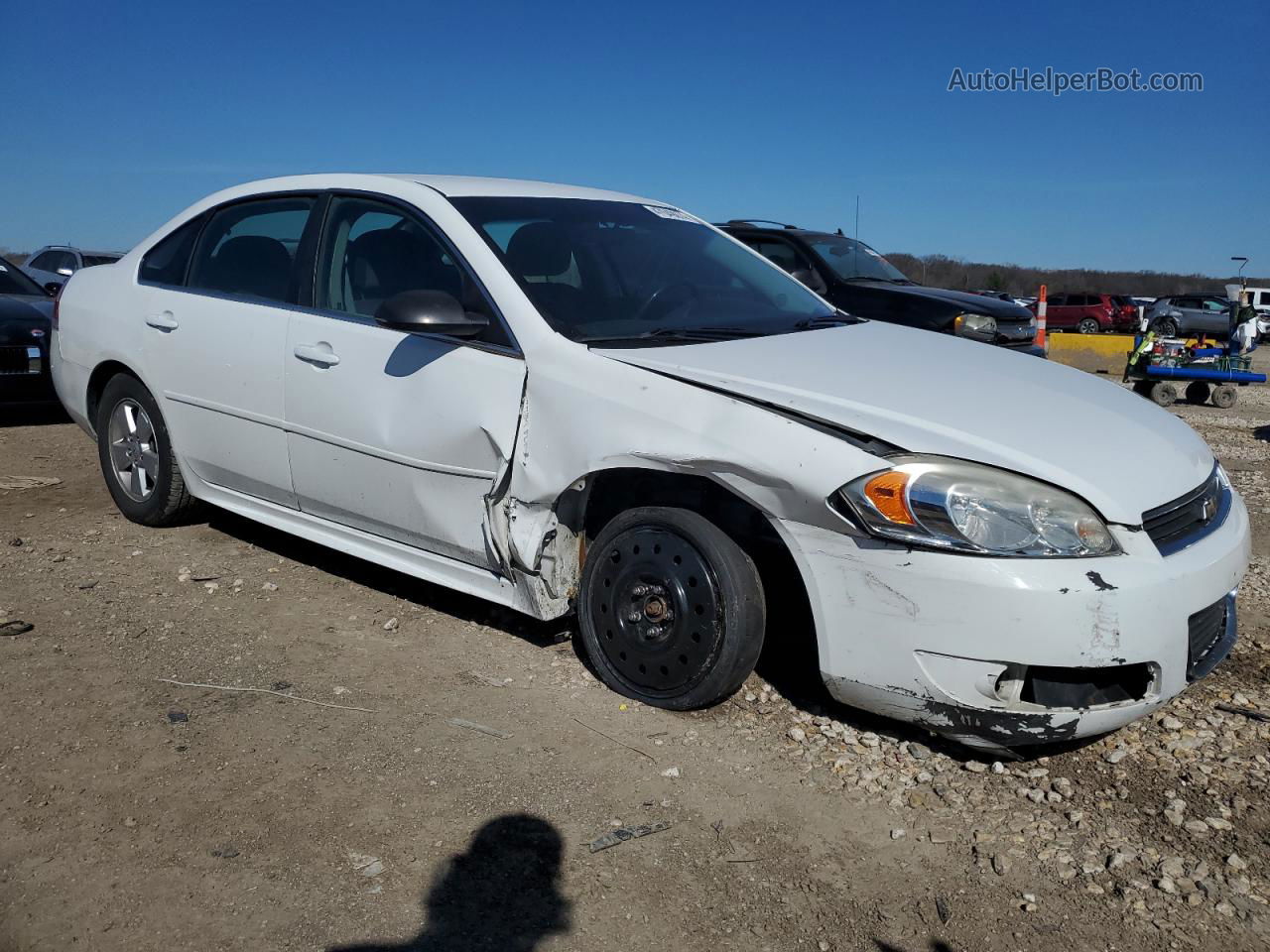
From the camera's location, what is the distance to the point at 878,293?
9031mm

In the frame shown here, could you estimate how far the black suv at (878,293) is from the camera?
346 inches

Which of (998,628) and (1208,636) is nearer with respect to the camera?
(998,628)

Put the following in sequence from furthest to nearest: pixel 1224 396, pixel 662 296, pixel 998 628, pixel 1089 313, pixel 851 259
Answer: pixel 1089 313 → pixel 1224 396 → pixel 851 259 → pixel 662 296 → pixel 998 628

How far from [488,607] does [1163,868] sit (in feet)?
8.35

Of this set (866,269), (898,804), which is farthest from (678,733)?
(866,269)

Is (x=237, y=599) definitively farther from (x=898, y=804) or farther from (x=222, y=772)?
(x=898, y=804)

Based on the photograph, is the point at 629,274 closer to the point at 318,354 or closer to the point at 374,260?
the point at 374,260

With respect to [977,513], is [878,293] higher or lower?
higher

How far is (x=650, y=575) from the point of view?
129 inches

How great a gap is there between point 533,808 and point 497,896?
388mm

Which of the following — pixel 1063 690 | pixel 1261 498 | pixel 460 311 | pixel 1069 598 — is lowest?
pixel 1261 498

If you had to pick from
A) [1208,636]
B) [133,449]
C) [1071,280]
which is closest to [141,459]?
[133,449]

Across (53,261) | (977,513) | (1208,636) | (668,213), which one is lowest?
(1208,636)

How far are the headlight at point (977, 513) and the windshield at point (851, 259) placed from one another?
6766mm
